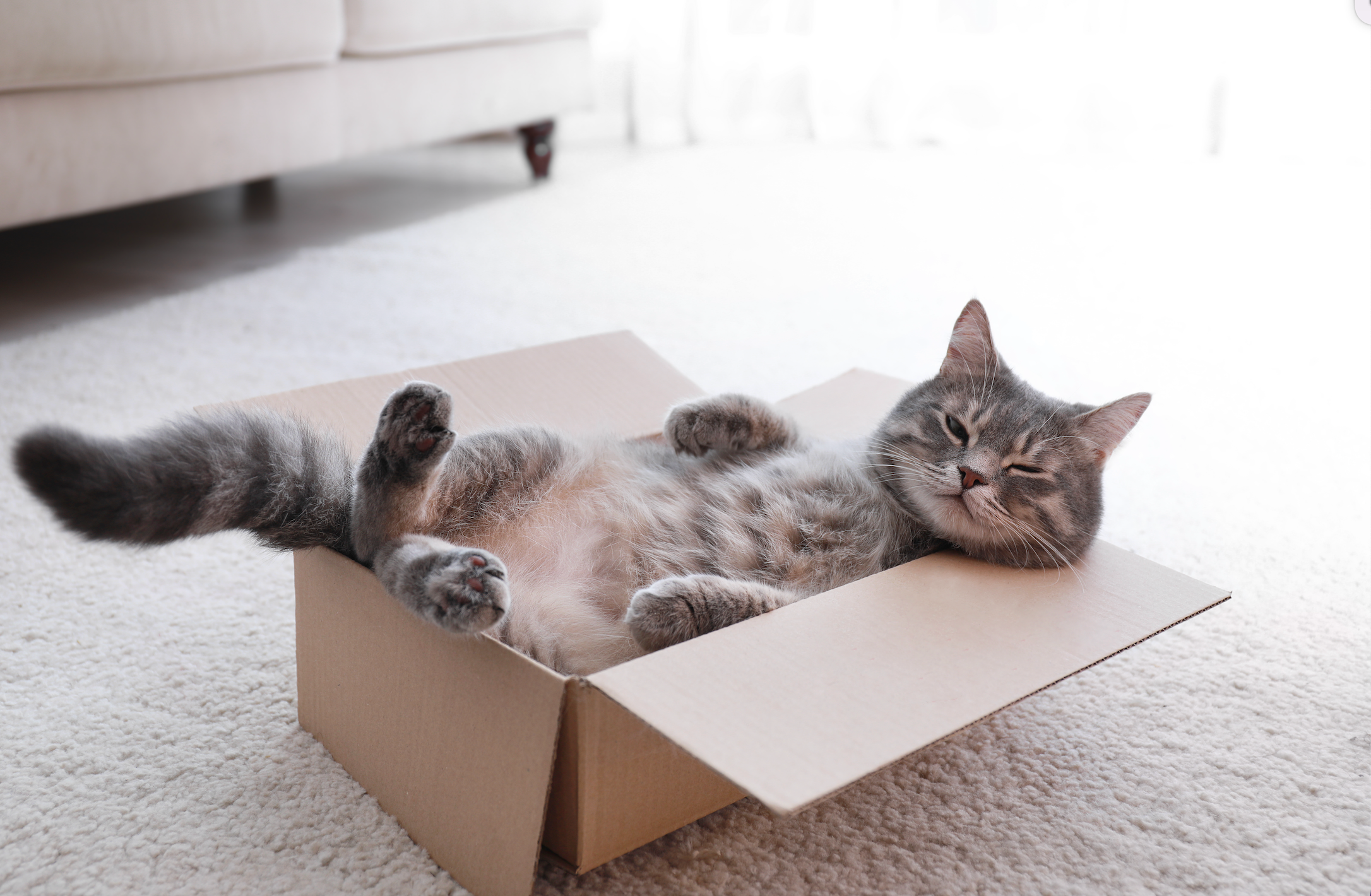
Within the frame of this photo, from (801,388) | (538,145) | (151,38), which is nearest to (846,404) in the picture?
(801,388)

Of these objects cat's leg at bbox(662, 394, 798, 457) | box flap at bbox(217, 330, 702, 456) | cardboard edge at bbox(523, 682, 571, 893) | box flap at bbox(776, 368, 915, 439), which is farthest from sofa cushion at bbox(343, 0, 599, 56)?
cardboard edge at bbox(523, 682, 571, 893)

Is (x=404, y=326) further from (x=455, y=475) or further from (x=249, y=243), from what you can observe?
(x=455, y=475)

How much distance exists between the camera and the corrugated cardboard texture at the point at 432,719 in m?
0.86

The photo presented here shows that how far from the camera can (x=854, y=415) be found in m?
1.53

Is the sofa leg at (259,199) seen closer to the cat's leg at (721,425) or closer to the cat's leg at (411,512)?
the cat's leg at (721,425)

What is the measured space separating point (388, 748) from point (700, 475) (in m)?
0.49

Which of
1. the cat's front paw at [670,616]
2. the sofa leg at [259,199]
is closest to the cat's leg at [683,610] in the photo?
the cat's front paw at [670,616]

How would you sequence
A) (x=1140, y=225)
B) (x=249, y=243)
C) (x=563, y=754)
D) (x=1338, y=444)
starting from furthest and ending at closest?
(x=1140, y=225) → (x=249, y=243) → (x=1338, y=444) → (x=563, y=754)

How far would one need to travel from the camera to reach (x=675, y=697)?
2.67 ft

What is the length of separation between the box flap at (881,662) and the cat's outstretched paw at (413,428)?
11.8 inches

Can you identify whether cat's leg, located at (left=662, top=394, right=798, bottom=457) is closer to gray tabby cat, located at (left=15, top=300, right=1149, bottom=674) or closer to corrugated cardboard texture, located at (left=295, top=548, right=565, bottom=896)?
gray tabby cat, located at (left=15, top=300, right=1149, bottom=674)

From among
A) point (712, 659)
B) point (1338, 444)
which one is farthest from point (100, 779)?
point (1338, 444)

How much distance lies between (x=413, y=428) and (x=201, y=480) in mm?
185

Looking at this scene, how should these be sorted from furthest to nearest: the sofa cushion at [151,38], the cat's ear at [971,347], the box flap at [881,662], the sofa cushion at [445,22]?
the sofa cushion at [445,22], the sofa cushion at [151,38], the cat's ear at [971,347], the box flap at [881,662]
